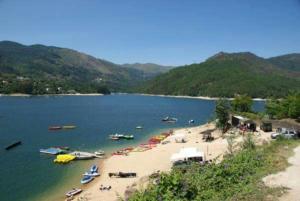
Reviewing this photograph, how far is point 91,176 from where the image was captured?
115 feet

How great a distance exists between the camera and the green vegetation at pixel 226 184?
48.4 feet

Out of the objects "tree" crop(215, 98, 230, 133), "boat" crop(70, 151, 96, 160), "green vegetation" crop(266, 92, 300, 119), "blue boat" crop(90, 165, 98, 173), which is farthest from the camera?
"tree" crop(215, 98, 230, 133)

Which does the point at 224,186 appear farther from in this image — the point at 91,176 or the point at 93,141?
the point at 93,141

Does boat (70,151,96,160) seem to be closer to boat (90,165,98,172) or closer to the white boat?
boat (90,165,98,172)

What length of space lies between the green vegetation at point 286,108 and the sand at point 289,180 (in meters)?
34.9

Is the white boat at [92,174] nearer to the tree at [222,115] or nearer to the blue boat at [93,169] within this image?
the blue boat at [93,169]

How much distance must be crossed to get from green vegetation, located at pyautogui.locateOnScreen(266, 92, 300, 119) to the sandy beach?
1023cm

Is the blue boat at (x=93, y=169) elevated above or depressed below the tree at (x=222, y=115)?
below

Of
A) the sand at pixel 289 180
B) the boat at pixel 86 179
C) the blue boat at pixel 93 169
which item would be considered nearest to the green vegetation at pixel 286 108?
the blue boat at pixel 93 169

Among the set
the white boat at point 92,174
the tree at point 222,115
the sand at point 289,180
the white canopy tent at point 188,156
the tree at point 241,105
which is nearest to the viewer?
the sand at point 289,180

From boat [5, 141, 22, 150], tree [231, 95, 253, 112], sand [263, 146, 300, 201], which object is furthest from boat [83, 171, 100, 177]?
tree [231, 95, 253, 112]

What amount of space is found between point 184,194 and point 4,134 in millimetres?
59270

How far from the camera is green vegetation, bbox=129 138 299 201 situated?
1474 centimetres

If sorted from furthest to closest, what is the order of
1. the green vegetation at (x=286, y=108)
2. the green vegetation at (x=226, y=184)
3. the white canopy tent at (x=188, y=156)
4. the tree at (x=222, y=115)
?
1. the tree at (x=222, y=115)
2. the green vegetation at (x=286, y=108)
3. the white canopy tent at (x=188, y=156)
4. the green vegetation at (x=226, y=184)
